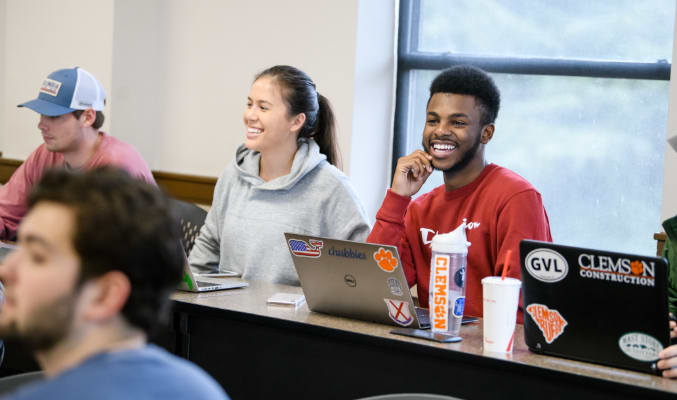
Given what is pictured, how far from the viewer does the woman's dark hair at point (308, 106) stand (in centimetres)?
284

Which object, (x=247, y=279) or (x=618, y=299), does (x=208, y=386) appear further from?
(x=247, y=279)

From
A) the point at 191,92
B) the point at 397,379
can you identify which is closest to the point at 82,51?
the point at 191,92

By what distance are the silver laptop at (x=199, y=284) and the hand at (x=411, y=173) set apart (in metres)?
0.52

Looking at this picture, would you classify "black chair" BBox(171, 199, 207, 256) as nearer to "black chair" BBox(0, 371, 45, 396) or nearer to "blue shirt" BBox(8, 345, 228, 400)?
"black chair" BBox(0, 371, 45, 396)

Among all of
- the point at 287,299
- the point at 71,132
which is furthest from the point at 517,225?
the point at 71,132

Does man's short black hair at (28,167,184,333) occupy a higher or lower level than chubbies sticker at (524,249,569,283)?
higher

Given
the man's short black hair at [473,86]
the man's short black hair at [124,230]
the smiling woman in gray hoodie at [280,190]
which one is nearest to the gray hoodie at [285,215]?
the smiling woman in gray hoodie at [280,190]

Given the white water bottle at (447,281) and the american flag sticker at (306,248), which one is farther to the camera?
the american flag sticker at (306,248)

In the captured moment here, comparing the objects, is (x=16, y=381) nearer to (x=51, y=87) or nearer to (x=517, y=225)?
(x=517, y=225)

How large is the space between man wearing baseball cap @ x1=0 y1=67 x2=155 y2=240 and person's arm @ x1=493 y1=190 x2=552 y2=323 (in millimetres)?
1536

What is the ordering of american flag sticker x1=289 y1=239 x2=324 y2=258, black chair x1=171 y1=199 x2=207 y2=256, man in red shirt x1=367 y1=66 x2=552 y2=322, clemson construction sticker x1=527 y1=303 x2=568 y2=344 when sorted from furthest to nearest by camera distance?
black chair x1=171 y1=199 x2=207 y2=256 → man in red shirt x1=367 y1=66 x2=552 y2=322 → american flag sticker x1=289 y1=239 x2=324 y2=258 → clemson construction sticker x1=527 y1=303 x2=568 y2=344

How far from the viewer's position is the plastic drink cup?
1.77 meters

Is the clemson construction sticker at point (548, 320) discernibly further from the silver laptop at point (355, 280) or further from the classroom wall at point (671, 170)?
the classroom wall at point (671, 170)

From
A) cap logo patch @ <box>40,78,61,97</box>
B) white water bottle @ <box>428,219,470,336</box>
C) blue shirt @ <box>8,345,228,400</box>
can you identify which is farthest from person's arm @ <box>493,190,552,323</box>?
cap logo patch @ <box>40,78,61,97</box>
